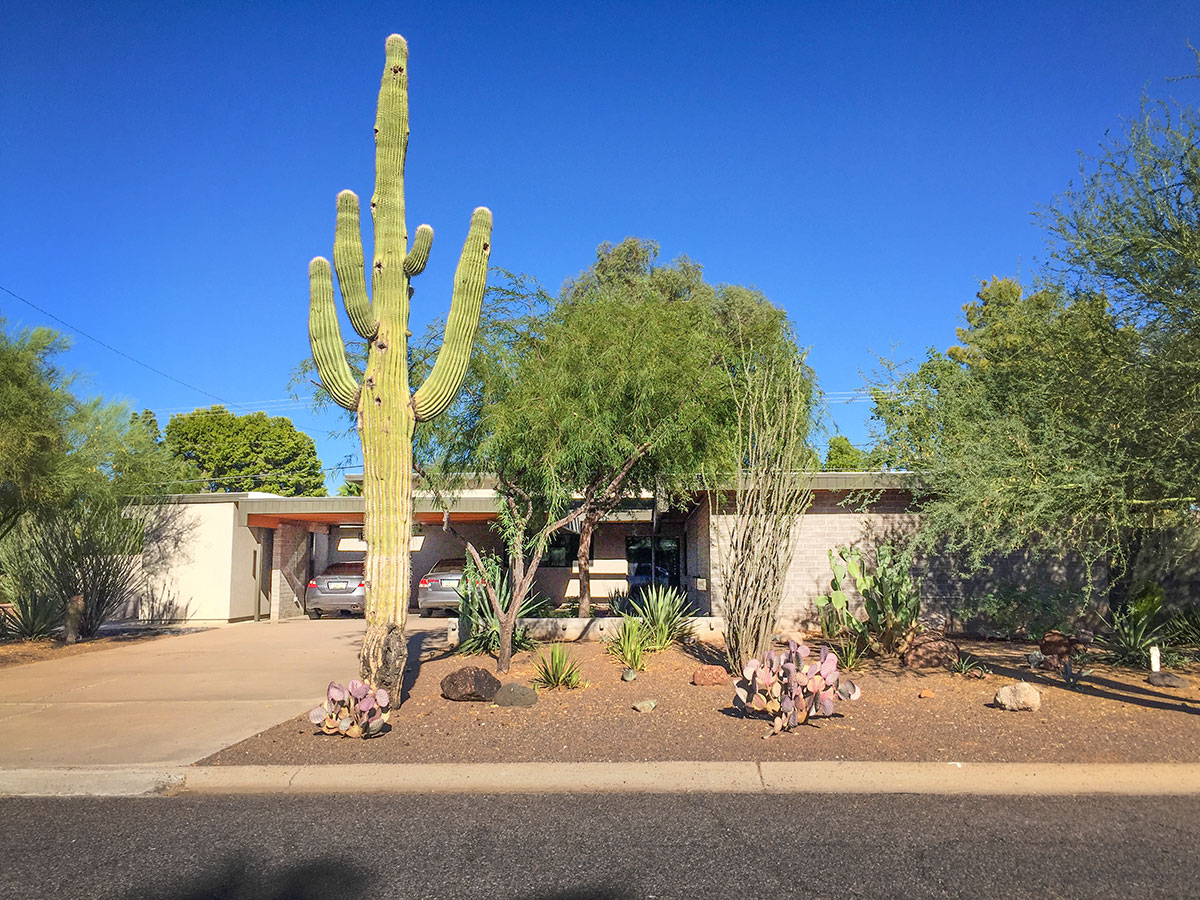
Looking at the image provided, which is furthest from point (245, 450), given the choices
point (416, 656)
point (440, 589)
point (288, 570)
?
point (416, 656)

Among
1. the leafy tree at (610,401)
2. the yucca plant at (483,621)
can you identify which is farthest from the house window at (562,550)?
the leafy tree at (610,401)

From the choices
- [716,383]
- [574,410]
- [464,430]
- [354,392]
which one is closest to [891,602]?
[716,383]

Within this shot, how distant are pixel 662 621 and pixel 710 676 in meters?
2.69

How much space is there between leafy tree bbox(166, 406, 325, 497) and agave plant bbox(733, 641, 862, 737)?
44.7 metres

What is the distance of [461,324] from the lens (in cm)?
953

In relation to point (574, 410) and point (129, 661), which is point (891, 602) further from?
point (129, 661)

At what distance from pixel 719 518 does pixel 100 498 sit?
37.0 feet

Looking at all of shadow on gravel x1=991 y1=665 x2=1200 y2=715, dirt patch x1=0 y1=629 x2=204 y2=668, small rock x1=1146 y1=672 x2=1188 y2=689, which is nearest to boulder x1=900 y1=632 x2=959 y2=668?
shadow on gravel x1=991 y1=665 x2=1200 y2=715

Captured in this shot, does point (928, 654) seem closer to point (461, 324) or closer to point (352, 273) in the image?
point (461, 324)

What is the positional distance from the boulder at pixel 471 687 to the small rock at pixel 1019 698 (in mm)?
5245

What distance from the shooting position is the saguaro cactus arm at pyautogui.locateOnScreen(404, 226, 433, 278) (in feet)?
31.0

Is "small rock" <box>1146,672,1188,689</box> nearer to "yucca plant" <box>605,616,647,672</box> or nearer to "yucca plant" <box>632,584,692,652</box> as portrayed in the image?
"yucca plant" <box>605,616,647,672</box>

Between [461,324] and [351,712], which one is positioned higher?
[461,324]

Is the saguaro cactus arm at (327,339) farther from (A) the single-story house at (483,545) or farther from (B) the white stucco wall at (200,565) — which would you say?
(B) the white stucco wall at (200,565)
